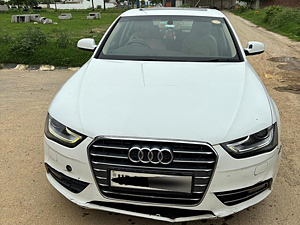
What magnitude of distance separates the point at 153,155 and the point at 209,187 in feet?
1.33

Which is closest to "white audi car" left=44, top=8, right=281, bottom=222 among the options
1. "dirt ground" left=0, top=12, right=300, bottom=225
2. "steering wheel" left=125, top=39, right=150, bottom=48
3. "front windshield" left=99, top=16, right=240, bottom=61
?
"dirt ground" left=0, top=12, right=300, bottom=225

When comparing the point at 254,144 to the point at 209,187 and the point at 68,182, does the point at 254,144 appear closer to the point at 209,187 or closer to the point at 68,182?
the point at 209,187

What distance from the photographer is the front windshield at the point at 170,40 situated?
9.95 ft

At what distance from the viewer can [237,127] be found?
192cm

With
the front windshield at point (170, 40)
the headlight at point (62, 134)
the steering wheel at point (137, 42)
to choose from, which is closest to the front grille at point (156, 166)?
the headlight at point (62, 134)

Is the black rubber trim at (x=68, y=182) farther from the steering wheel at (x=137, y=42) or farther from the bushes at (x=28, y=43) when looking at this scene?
the bushes at (x=28, y=43)

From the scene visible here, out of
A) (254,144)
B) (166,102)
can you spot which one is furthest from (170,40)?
(254,144)

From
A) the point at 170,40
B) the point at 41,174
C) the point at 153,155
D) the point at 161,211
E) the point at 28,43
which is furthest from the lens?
the point at 28,43

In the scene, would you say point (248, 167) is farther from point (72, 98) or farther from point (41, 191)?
point (41, 191)

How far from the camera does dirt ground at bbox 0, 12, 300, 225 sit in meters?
2.24

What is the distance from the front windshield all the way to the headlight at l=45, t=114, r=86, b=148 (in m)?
1.14

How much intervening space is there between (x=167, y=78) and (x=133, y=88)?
343mm

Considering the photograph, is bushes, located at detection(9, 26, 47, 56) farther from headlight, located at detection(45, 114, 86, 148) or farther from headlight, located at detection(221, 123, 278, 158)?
headlight, located at detection(221, 123, 278, 158)

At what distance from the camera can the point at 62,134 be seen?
6.68 feet
